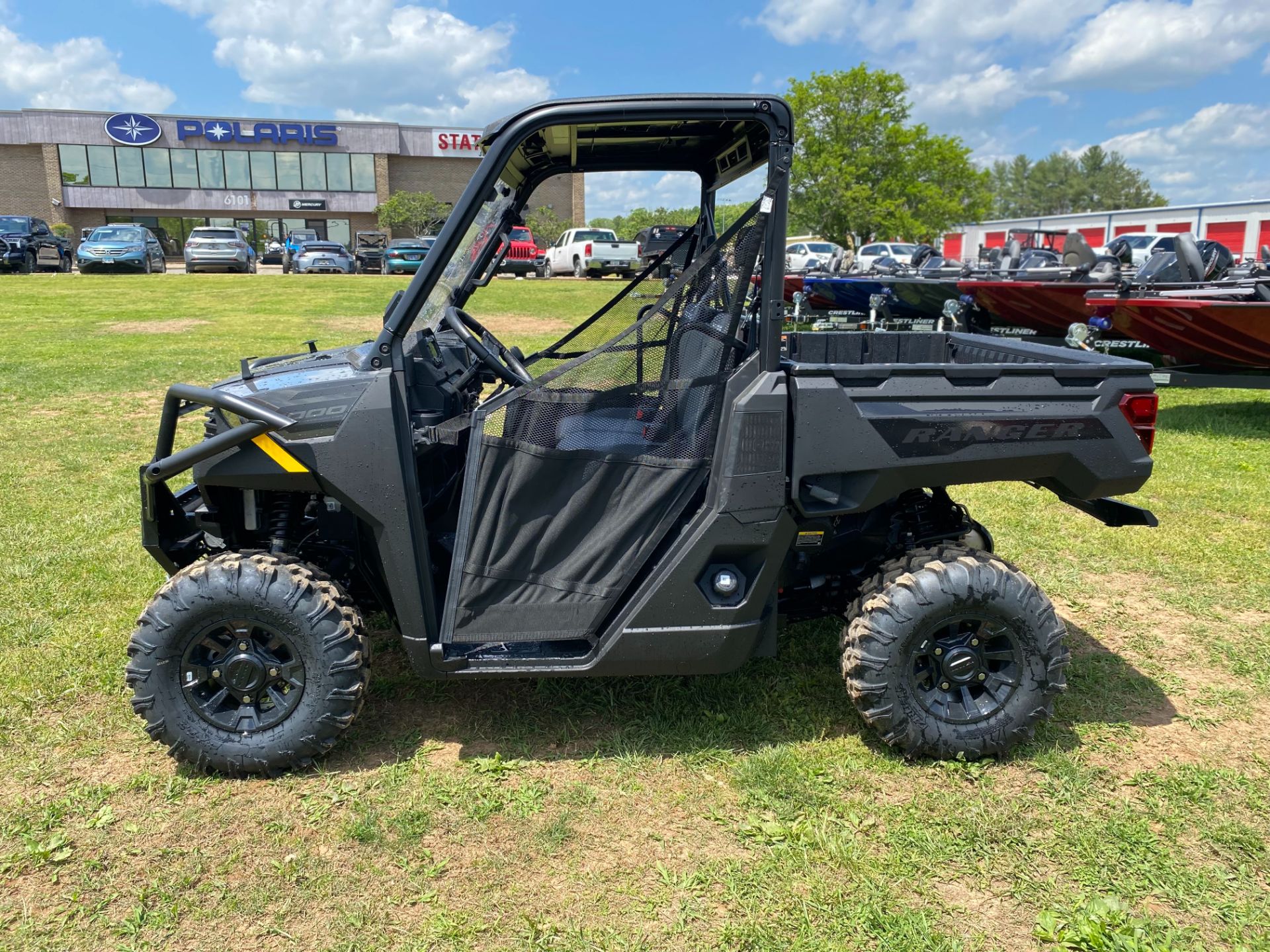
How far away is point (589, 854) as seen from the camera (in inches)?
111

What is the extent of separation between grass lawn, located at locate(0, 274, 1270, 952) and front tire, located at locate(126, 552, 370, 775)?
148 mm

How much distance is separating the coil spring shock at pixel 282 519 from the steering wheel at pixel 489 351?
0.86 m

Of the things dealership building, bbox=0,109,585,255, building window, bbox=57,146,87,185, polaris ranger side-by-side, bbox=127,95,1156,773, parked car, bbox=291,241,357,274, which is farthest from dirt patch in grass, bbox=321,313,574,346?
building window, bbox=57,146,87,185

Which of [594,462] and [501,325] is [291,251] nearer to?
[501,325]

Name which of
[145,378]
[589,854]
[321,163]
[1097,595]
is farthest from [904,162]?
[589,854]

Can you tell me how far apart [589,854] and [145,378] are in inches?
412

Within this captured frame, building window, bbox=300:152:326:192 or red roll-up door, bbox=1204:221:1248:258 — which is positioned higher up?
building window, bbox=300:152:326:192

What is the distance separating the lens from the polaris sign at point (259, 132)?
49.3 meters

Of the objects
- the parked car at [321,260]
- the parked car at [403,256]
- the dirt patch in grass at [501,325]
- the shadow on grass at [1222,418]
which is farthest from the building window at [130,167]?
the shadow on grass at [1222,418]

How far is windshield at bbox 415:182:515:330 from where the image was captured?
3.15m

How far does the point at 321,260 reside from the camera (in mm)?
33844

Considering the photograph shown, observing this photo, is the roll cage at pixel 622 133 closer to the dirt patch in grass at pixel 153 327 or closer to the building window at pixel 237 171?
the dirt patch in grass at pixel 153 327

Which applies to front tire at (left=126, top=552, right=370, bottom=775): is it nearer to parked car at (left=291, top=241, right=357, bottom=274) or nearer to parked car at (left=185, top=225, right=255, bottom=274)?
parked car at (left=185, top=225, right=255, bottom=274)

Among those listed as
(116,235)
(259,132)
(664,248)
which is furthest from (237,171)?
(664,248)
